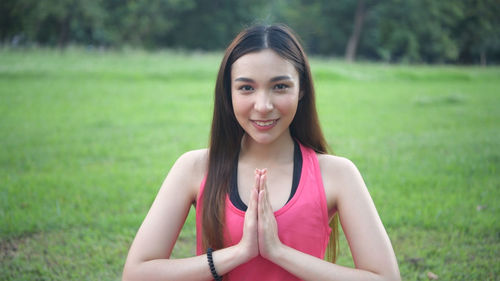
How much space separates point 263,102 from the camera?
1.91 metres

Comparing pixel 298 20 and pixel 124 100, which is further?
pixel 298 20

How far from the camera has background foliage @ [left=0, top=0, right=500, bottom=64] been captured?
38.0 m

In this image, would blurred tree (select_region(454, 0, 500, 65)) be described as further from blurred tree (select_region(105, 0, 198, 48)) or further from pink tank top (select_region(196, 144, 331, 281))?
pink tank top (select_region(196, 144, 331, 281))

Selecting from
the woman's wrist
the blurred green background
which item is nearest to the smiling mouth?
the woman's wrist

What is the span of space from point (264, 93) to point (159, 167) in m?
4.38

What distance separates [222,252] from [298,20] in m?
46.8

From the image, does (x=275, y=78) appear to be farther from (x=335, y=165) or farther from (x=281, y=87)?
(x=335, y=165)

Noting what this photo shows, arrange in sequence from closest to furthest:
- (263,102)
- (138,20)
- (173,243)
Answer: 1. (263,102)
2. (173,243)
3. (138,20)

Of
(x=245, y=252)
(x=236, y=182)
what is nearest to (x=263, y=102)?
(x=236, y=182)

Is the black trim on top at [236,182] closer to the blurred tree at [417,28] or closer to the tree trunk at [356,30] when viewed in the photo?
the blurred tree at [417,28]

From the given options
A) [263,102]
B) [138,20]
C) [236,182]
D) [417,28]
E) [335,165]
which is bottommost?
[236,182]

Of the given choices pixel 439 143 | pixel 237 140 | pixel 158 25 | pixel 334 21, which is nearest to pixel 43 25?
pixel 158 25

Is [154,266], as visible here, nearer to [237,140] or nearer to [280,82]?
[237,140]

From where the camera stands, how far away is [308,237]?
1.98 metres
